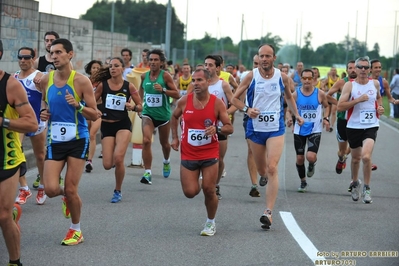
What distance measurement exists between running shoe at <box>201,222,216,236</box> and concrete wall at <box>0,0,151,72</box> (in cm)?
1172

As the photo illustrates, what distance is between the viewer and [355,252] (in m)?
8.48

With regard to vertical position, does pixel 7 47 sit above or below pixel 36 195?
above

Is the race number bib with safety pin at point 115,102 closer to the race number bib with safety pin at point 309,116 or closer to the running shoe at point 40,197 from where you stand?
the running shoe at point 40,197

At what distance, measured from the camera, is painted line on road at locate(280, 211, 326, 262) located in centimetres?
837

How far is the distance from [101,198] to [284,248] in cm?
385

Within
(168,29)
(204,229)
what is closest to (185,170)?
(204,229)

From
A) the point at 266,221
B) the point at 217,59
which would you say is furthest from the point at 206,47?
A: the point at 266,221

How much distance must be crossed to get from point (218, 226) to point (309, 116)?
4.09m

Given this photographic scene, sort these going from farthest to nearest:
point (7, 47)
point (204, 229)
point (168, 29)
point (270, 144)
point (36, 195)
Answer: point (168, 29), point (7, 47), point (36, 195), point (270, 144), point (204, 229)

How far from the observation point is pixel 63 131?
884cm

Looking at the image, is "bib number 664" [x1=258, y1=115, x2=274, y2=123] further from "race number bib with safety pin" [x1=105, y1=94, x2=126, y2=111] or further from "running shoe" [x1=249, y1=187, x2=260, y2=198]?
"race number bib with safety pin" [x1=105, y1=94, x2=126, y2=111]

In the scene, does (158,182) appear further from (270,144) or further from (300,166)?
(270,144)

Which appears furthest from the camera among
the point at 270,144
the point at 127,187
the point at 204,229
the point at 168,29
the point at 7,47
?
the point at 168,29

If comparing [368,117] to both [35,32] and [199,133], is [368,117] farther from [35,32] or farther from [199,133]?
[35,32]
